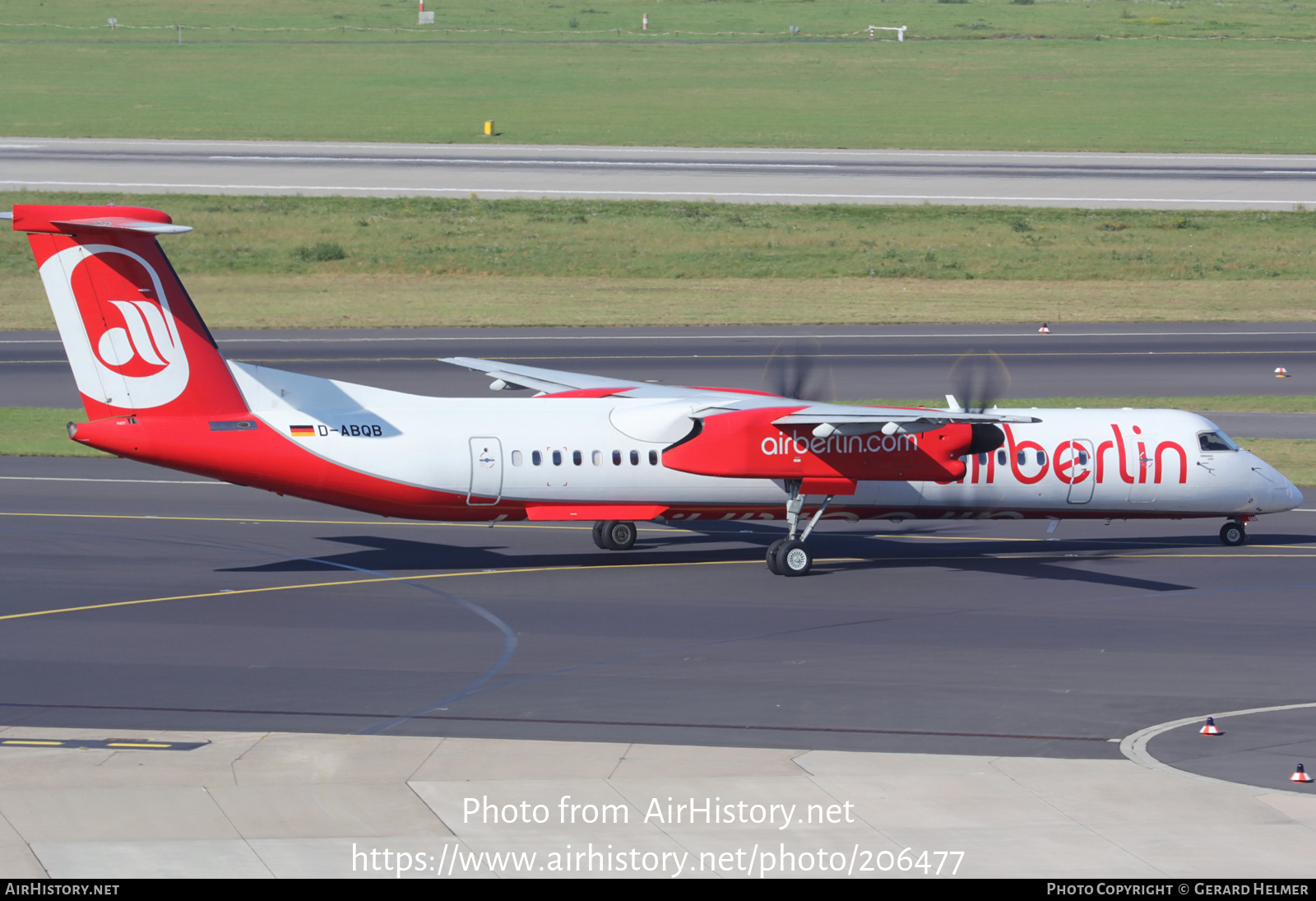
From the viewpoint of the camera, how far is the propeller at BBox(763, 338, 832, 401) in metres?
28.2

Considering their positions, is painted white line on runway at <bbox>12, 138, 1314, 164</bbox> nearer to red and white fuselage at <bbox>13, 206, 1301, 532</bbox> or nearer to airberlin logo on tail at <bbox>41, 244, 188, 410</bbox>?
red and white fuselage at <bbox>13, 206, 1301, 532</bbox>

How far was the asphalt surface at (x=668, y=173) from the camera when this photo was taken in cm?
7538

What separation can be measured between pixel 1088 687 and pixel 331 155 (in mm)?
75518

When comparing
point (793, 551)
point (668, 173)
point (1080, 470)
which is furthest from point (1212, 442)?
point (668, 173)

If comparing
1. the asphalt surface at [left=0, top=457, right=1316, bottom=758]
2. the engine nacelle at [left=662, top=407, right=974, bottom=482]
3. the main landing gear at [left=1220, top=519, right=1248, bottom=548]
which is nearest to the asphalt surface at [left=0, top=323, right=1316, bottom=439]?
the main landing gear at [left=1220, top=519, right=1248, bottom=548]

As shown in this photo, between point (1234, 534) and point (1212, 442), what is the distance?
1941 millimetres

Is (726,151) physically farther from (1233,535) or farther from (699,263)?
(1233,535)

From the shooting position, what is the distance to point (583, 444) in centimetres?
2678

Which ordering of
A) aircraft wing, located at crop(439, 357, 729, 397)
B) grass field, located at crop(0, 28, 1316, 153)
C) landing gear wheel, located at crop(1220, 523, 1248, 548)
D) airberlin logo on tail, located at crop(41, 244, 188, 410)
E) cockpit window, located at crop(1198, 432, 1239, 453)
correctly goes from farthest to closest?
grass field, located at crop(0, 28, 1316, 153), aircraft wing, located at crop(439, 357, 729, 397), landing gear wheel, located at crop(1220, 523, 1248, 548), cockpit window, located at crop(1198, 432, 1239, 453), airberlin logo on tail, located at crop(41, 244, 188, 410)

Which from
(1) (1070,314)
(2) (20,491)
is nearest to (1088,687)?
(2) (20,491)

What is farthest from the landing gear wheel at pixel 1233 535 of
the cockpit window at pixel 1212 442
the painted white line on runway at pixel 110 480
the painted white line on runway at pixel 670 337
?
the painted white line on runway at pixel 670 337

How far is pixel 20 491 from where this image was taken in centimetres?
3284

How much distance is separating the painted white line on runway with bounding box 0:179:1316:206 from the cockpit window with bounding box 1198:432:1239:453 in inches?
1832

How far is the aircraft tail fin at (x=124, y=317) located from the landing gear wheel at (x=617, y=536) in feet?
24.4
